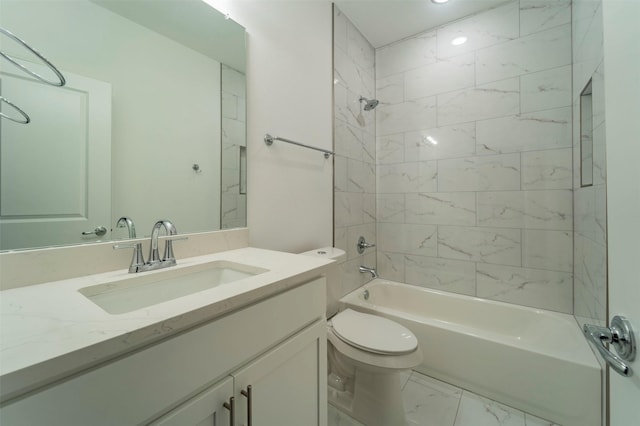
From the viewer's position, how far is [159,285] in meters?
0.83

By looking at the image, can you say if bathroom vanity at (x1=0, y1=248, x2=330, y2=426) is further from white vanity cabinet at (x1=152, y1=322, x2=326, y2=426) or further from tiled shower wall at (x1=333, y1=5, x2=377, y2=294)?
tiled shower wall at (x1=333, y1=5, x2=377, y2=294)

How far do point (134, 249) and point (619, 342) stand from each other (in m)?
1.26

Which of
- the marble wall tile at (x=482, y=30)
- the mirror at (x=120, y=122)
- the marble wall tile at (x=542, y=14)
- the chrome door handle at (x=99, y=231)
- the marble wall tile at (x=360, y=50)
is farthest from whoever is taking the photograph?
the marble wall tile at (x=360, y=50)

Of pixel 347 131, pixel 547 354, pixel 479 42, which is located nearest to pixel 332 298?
pixel 547 354

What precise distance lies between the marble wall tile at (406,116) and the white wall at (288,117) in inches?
29.1

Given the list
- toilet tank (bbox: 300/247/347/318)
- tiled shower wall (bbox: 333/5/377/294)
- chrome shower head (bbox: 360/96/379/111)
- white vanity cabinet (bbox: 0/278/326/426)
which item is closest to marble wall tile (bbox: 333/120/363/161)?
tiled shower wall (bbox: 333/5/377/294)

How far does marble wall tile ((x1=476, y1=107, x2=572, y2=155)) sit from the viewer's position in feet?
5.48

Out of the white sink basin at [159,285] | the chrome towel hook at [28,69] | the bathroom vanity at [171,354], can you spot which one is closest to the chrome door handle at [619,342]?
the bathroom vanity at [171,354]

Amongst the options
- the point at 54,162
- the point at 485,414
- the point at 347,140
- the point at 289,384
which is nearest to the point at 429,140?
the point at 347,140

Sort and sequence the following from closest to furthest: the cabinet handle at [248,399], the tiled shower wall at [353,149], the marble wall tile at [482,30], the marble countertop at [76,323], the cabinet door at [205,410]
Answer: the marble countertop at [76,323] < the cabinet door at [205,410] < the cabinet handle at [248,399] < the marble wall tile at [482,30] < the tiled shower wall at [353,149]

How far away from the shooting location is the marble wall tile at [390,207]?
7.50 ft

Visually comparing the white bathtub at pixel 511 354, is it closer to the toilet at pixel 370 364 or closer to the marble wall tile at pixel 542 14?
the toilet at pixel 370 364

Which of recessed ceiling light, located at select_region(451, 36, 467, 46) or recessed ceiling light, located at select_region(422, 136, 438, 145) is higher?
recessed ceiling light, located at select_region(451, 36, 467, 46)

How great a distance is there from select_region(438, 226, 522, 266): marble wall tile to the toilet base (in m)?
1.15
